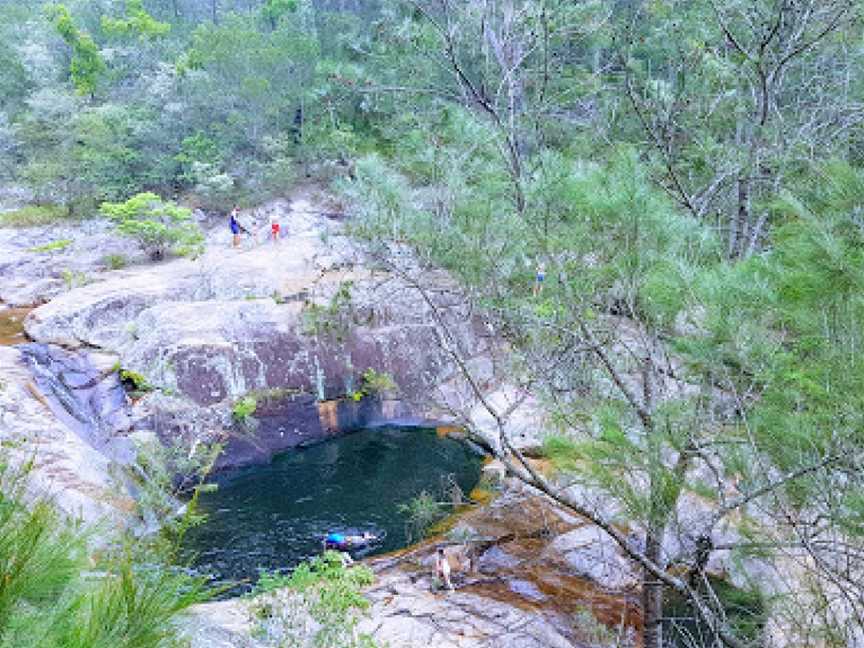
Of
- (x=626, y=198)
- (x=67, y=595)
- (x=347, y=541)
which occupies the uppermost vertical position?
(x=626, y=198)

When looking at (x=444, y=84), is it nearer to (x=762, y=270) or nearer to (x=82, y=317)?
(x=82, y=317)

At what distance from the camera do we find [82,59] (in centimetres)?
2033

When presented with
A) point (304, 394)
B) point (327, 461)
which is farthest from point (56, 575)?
point (304, 394)

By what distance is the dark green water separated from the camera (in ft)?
28.1

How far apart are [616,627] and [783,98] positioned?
8.68 meters

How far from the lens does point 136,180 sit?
17.8 m

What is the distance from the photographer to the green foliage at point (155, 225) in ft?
47.3

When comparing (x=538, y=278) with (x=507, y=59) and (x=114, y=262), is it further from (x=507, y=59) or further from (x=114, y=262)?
(x=114, y=262)

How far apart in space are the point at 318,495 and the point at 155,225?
7.54 meters

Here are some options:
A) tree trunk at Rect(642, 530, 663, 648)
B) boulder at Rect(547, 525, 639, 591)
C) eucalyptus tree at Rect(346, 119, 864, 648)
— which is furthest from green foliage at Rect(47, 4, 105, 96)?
tree trunk at Rect(642, 530, 663, 648)

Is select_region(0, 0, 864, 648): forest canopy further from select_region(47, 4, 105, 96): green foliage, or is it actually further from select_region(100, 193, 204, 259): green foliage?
select_region(47, 4, 105, 96): green foliage

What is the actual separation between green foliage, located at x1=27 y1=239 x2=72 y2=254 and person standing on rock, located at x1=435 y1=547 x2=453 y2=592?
12514mm

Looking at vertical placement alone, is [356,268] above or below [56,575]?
below

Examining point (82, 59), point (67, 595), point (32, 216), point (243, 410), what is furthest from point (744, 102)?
point (82, 59)
